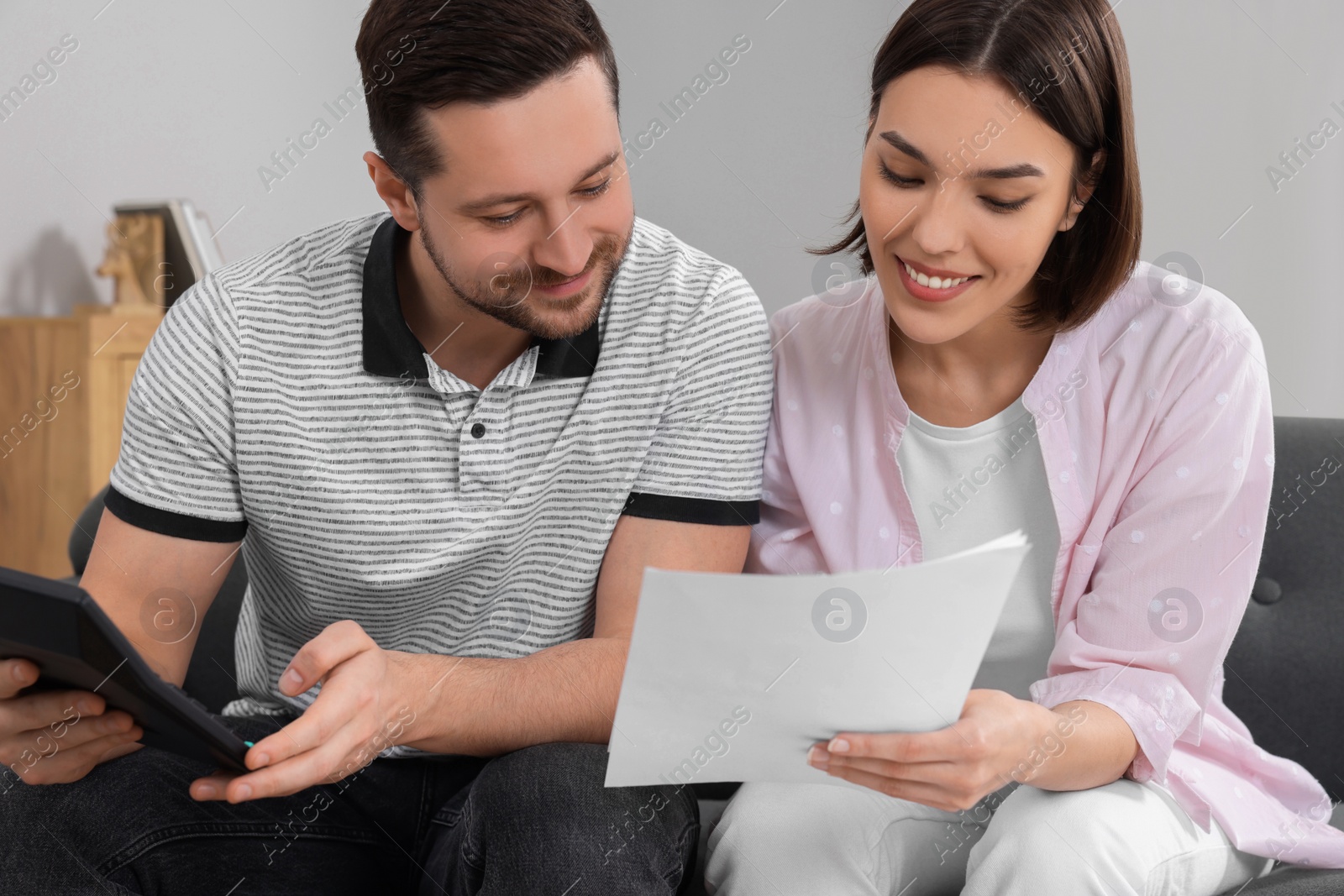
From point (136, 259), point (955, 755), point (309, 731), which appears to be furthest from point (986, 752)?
point (136, 259)

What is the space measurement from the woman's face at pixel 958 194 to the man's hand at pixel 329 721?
1.90 feet

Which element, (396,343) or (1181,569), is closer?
(1181,569)

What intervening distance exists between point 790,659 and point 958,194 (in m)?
0.49

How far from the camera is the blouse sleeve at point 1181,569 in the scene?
1024 millimetres

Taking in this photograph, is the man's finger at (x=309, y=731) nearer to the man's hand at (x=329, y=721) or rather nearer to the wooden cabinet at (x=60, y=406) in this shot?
the man's hand at (x=329, y=721)

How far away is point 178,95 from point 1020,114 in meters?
2.37

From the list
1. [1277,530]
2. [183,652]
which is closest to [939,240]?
[1277,530]

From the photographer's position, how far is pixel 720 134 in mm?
2902

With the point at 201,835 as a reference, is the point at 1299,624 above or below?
above

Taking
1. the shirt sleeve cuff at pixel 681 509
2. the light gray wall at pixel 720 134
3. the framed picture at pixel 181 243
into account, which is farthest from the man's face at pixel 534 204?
the framed picture at pixel 181 243

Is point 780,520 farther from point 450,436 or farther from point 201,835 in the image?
point 201,835

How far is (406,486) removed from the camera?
1215mm

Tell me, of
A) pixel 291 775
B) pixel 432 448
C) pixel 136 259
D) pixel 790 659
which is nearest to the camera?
pixel 790 659

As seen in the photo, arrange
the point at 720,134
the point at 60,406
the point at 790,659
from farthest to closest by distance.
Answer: the point at 720,134
the point at 60,406
the point at 790,659
